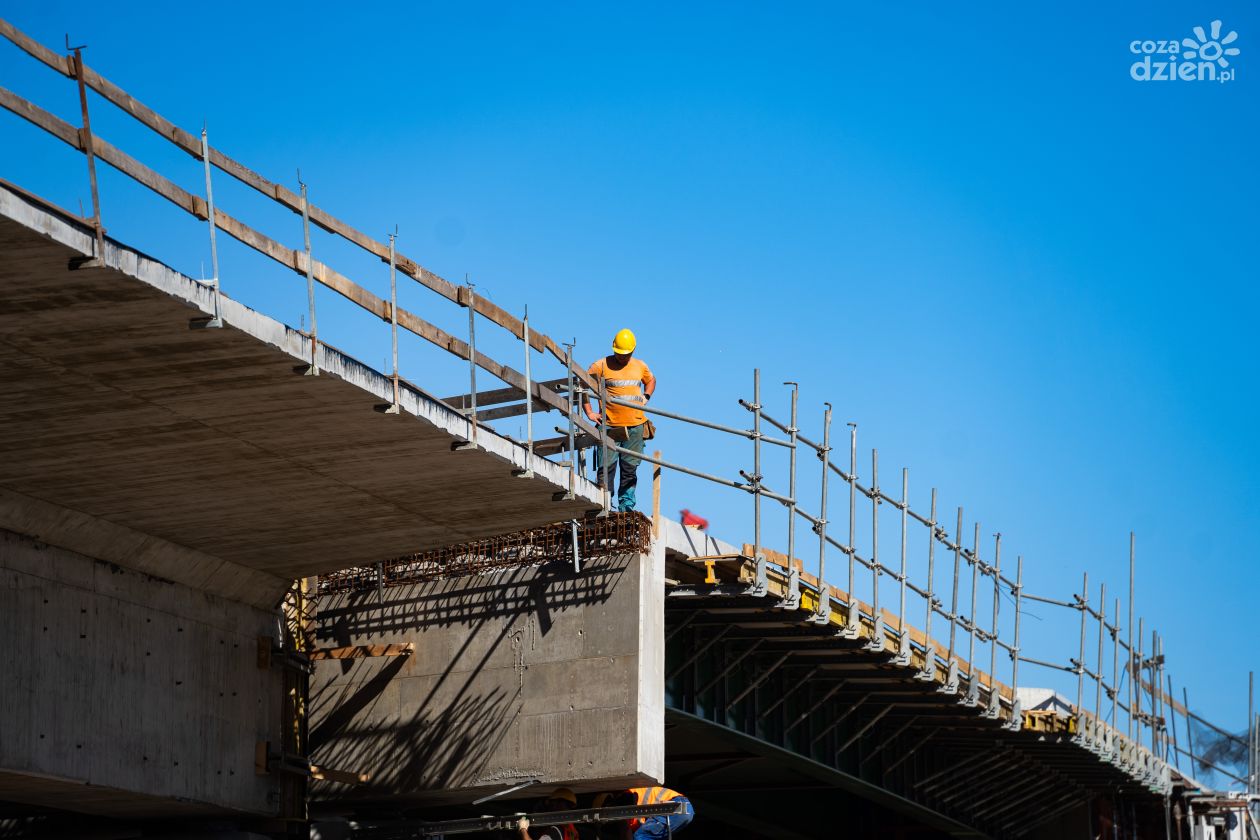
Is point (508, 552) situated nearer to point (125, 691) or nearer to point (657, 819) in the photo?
point (657, 819)

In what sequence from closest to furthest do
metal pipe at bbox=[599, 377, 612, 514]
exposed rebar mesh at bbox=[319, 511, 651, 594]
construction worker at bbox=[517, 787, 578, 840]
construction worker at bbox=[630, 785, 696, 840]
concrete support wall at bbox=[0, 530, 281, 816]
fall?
concrete support wall at bbox=[0, 530, 281, 816] → metal pipe at bbox=[599, 377, 612, 514] → construction worker at bbox=[517, 787, 578, 840] → construction worker at bbox=[630, 785, 696, 840] → exposed rebar mesh at bbox=[319, 511, 651, 594]

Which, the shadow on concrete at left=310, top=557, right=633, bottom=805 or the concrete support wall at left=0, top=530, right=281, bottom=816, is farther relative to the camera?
the shadow on concrete at left=310, top=557, right=633, bottom=805

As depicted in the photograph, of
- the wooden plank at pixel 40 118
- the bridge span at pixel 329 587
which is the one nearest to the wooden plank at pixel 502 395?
the bridge span at pixel 329 587

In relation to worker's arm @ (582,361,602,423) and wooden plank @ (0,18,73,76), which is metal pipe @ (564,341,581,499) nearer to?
worker's arm @ (582,361,602,423)

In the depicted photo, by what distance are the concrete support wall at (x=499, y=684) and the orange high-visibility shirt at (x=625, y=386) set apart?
193 centimetres

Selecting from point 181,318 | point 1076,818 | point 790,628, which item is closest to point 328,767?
point 790,628

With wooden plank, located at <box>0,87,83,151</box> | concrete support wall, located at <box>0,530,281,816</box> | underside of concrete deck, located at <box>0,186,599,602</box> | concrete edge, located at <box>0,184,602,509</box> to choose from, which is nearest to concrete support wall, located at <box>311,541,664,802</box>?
concrete support wall, located at <box>0,530,281,816</box>

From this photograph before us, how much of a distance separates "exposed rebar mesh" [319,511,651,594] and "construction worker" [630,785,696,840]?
2944 mm

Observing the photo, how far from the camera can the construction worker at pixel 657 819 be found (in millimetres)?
23062

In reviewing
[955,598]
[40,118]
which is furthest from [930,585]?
[40,118]

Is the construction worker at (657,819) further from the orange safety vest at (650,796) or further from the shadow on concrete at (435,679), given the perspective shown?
the shadow on concrete at (435,679)

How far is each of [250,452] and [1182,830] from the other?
95.6ft

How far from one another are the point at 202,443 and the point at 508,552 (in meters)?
6.80

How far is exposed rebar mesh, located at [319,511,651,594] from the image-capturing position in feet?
77.5
